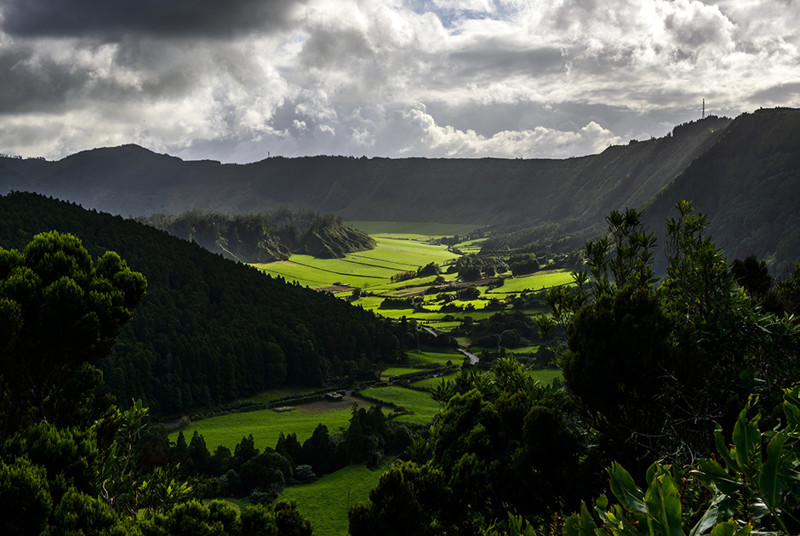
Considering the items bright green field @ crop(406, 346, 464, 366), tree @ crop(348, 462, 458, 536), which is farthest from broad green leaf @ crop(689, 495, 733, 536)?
bright green field @ crop(406, 346, 464, 366)

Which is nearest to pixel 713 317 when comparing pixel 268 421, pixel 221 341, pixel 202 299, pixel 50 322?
pixel 50 322

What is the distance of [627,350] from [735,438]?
1253 cm

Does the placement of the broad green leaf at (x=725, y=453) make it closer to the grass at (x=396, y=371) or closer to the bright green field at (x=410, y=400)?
the bright green field at (x=410, y=400)

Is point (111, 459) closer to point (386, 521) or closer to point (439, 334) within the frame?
point (386, 521)

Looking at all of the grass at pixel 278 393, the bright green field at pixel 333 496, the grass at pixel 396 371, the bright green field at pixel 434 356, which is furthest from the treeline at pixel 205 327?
the bright green field at pixel 333 496

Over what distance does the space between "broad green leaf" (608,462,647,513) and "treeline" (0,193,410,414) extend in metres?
94.4

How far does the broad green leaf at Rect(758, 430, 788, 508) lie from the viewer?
15.7ft

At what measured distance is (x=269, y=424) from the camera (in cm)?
8612

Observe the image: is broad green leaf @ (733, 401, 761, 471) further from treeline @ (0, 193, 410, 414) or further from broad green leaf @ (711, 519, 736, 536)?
treeline @ (0, 193, 410, 414)

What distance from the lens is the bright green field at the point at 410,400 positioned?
83.4 m

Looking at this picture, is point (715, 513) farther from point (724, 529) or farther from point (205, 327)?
point (205, 327)

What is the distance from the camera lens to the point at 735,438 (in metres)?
5.14

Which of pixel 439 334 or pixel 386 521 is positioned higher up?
pixel 386 521

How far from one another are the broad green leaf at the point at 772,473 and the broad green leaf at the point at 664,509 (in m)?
0.96
